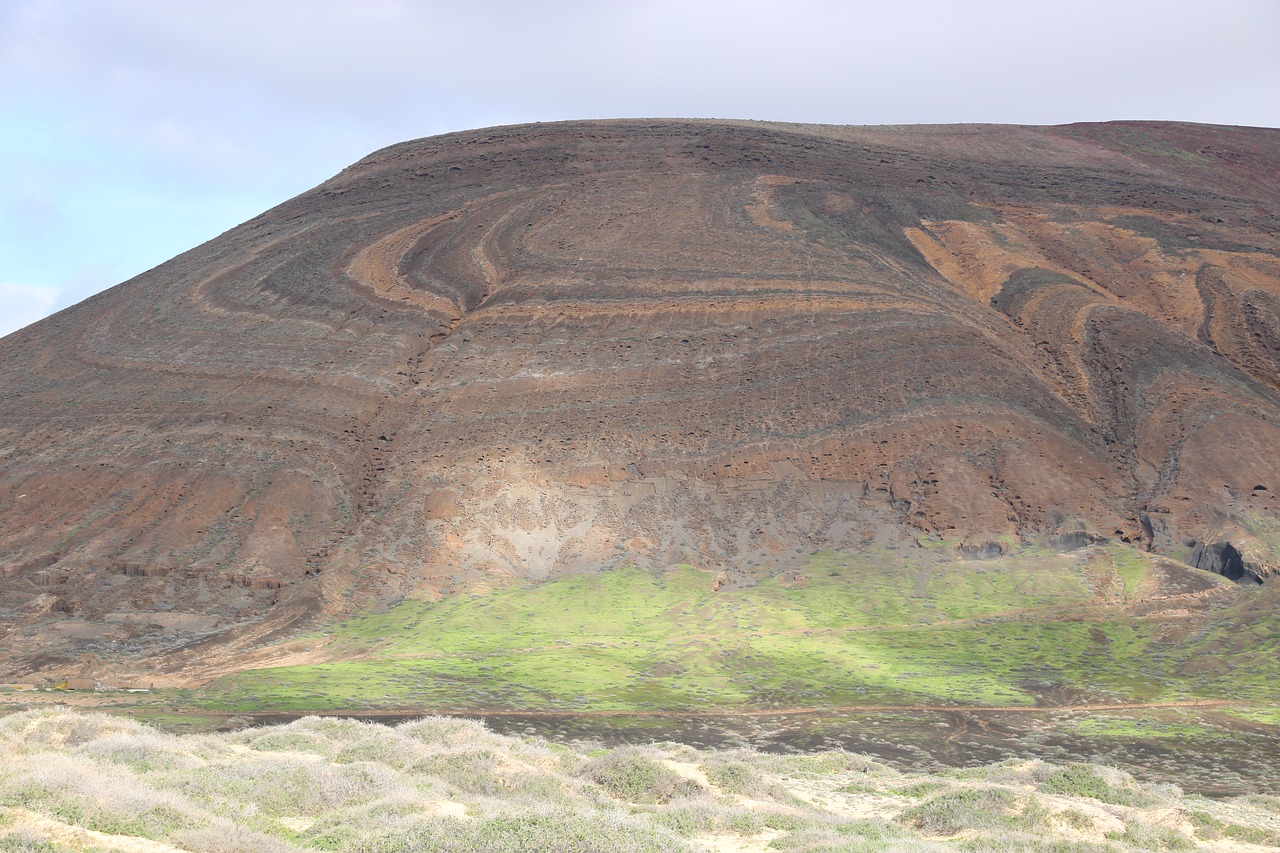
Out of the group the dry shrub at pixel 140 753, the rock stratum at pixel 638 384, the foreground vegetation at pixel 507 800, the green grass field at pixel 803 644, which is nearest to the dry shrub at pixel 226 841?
the foreground vegetation at pixel 507 800

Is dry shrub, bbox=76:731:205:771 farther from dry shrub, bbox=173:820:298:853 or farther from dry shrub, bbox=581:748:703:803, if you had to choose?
dry shrub, bbox=581:748:703:803

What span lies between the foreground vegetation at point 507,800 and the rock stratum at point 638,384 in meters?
14.7

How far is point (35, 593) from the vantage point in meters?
30.6

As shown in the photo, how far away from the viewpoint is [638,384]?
38906mm

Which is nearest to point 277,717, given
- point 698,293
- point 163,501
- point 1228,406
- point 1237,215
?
point 163,501

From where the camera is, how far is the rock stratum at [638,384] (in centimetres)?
3319

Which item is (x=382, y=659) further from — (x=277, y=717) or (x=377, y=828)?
(x=377, y=828)

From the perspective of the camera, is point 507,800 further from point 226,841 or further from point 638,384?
point 638,384

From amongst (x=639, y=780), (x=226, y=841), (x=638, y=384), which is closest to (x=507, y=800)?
(x=639, y=780)

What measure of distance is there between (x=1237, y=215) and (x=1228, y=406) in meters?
16.2

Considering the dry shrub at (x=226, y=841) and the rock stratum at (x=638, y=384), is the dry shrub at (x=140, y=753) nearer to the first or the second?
the dry shrub at (x=226, y=841)

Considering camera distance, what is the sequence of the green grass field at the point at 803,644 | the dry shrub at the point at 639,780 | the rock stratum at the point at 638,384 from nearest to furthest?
1. the dry shrub at the point at 639,780
2. the green grass field at the point at 803,644
3. the rock stratum at the point at 638,384

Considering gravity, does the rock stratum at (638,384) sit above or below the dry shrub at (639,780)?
above

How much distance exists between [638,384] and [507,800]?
26.4 meters
